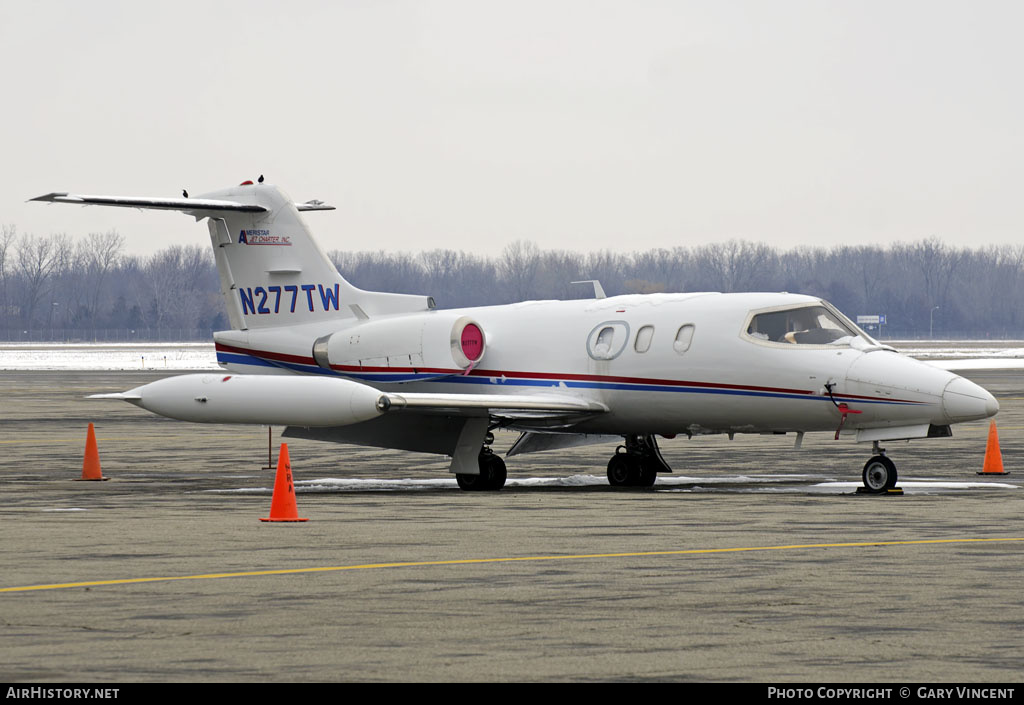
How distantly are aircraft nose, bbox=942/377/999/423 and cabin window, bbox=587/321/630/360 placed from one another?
4.59 meters

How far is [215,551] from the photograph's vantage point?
47.6 feet

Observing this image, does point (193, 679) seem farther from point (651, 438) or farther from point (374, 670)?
point (651, 438)

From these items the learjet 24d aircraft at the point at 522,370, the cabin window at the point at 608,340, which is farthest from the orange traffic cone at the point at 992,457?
the cabin window at the point at 608,340

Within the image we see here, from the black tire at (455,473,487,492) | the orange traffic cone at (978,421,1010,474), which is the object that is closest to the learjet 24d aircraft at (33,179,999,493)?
the black tire at (455,473,487,492)

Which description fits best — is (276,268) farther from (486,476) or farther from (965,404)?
(965,404)

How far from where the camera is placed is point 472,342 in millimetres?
23719

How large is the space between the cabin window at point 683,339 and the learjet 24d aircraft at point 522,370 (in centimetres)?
2

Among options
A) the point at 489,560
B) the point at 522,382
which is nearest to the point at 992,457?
the point at 522,382

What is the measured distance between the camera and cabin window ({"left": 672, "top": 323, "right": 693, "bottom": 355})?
2183 centimetres

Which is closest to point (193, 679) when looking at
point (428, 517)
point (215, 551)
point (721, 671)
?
point (721, 671)

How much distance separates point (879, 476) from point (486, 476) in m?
5.27

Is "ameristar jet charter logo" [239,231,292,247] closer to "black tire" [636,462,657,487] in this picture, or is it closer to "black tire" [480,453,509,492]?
"black tire" [480,453,509,492]

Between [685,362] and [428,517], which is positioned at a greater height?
[685,362]

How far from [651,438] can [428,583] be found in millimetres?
11412
